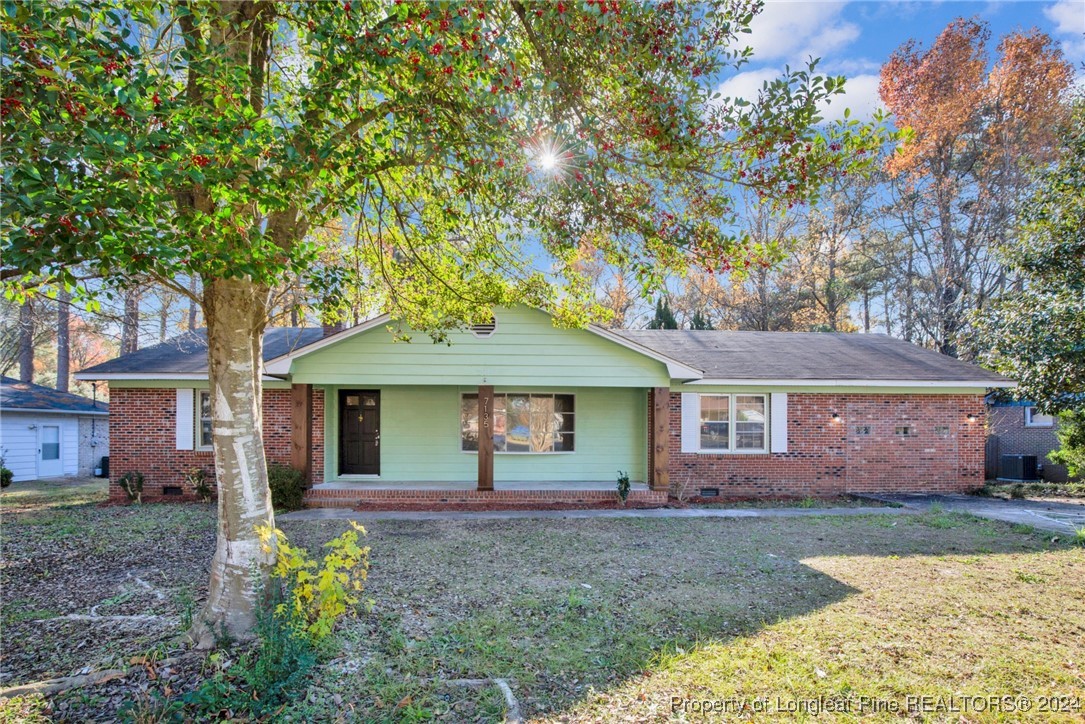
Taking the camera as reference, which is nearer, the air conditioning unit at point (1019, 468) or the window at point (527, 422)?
the window at point (527, 422)

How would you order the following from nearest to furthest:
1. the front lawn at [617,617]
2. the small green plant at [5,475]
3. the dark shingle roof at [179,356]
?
the front lawn at [617,617] < the dark shingle roof at [179,356] < the small green plant at [5,475]

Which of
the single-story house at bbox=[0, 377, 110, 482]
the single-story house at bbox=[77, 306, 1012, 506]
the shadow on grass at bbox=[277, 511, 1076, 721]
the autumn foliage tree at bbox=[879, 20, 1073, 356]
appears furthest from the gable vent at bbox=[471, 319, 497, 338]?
the autumn foliage tree at bbox=[879, 20, 1073, 356]

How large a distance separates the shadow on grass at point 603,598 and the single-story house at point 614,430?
103 inches

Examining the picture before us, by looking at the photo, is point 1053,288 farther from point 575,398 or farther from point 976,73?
point 976,73

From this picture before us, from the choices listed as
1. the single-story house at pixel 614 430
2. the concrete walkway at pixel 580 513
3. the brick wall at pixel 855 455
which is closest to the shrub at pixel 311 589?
the concrete walkway at pixel 580 513

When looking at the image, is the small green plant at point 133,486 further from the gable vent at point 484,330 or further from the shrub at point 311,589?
the shrub at point 311,589

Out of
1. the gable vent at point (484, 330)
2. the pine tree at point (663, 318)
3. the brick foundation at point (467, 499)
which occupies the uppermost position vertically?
the pine tree at point (663, 318)

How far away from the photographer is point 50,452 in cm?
1828

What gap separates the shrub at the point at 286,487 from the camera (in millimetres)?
10094

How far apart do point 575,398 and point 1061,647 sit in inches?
342

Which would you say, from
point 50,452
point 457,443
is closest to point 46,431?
point 50,452

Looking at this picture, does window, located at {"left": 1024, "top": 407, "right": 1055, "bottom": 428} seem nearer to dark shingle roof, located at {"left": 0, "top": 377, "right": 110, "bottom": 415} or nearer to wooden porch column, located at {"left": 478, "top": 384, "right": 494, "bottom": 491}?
wooden porch column, located at {"left": 478, "top": 384, "right": 494, "bottom": 491}

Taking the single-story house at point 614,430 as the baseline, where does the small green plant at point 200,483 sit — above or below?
below

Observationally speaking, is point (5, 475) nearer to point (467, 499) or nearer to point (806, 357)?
point (467, 499)
